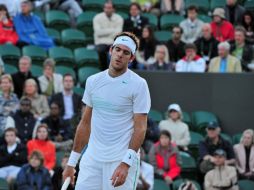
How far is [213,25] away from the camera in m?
16.3

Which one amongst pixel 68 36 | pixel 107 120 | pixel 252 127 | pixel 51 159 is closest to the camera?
pixel 107 120

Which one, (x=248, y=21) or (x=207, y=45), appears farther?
(x=248, y=21)

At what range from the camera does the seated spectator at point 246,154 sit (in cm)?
1318

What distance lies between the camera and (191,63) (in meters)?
14.9

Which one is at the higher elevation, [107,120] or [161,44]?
[161,44]

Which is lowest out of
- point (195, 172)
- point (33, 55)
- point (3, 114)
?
point (195, 172)

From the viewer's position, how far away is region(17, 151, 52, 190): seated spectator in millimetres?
11773

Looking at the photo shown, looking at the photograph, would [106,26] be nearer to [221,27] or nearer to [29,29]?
[29,29]

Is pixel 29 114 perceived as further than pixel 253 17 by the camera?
No

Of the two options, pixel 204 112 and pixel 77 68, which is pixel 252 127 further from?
pixel 77 68

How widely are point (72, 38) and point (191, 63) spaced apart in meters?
2.37

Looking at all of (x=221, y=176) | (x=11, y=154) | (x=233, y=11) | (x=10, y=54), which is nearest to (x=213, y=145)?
(x=221, y=176)

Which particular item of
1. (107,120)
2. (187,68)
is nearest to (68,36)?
(187,68)

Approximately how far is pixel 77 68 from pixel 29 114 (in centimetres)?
249
